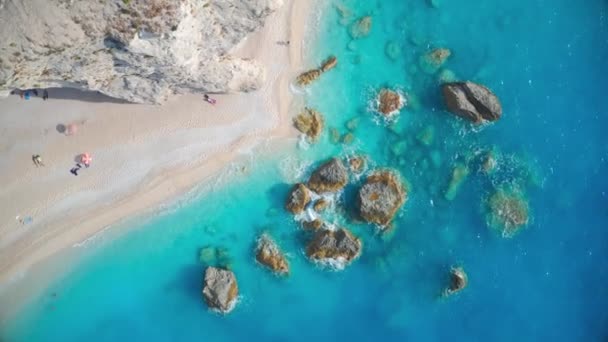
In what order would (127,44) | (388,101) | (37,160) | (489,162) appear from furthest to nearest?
(489,162) → (388,101) → (37,160) → (127,44)

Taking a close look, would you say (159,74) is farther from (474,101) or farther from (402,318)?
(402,318)

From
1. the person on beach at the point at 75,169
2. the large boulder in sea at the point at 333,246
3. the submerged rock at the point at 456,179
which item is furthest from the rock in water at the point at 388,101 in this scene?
the person on beach at the point at 75,169

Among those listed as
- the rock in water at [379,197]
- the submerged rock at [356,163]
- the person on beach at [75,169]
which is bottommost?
the person on beach at [75,169]

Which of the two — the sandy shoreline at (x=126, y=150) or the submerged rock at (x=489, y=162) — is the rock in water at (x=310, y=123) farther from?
the submerged rock at (x=489, y=162)

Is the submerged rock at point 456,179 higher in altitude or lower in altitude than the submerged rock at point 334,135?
lower

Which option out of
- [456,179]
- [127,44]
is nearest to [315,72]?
[456,179]

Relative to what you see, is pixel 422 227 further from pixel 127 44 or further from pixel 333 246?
pixel 127 44
